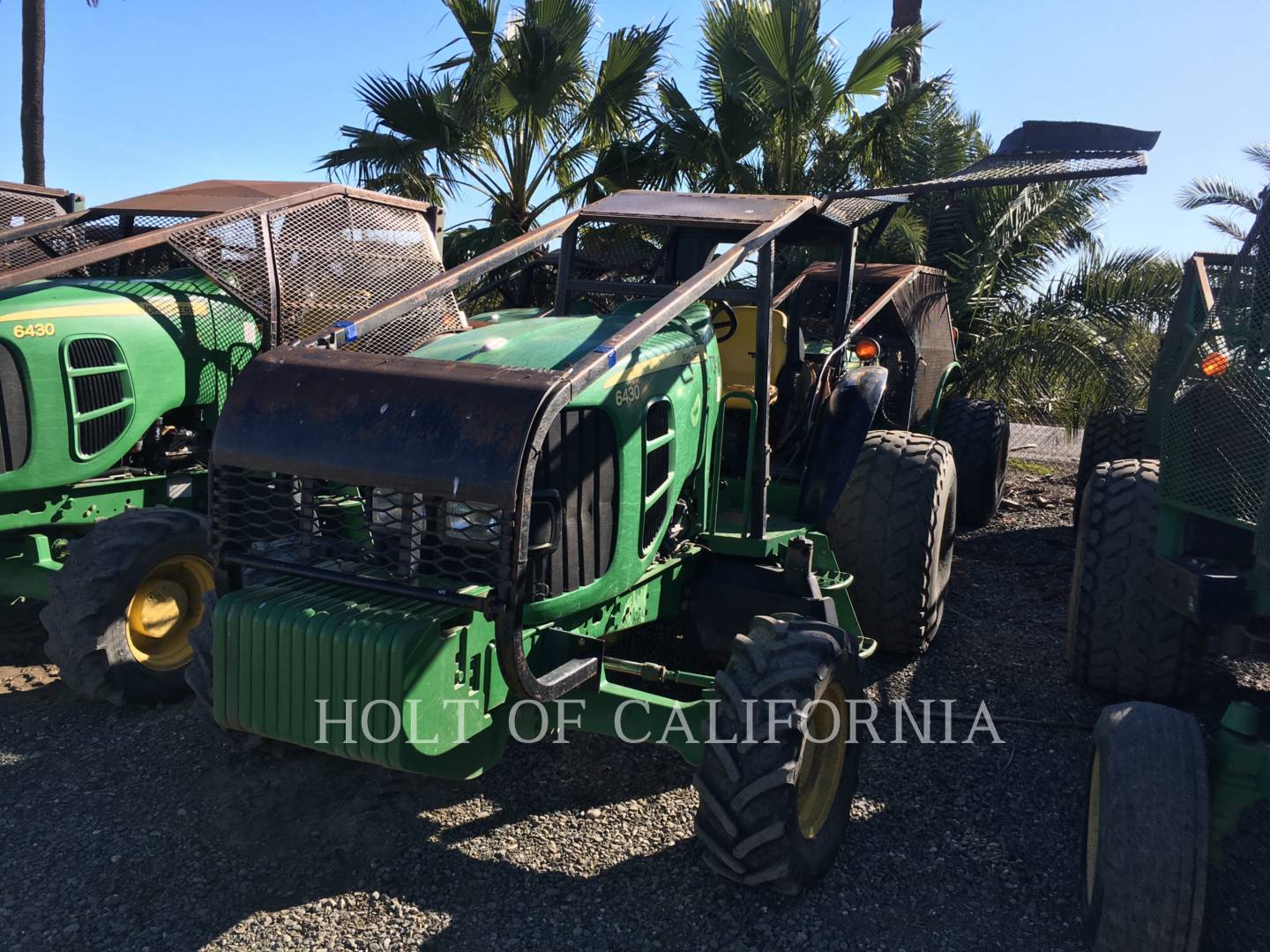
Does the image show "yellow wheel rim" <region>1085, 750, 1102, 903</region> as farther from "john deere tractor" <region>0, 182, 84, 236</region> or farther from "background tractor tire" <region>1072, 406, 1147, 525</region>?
"john deere tractor" <region>0, 182, 84, 236</region>

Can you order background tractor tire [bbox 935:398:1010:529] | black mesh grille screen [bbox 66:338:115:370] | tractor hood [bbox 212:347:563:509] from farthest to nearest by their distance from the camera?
background tractor tire [bbox 935:398:1010:529] < black mesh grille screen [bbox 66:338:115:370] < tractor hood [bbox 212:347:563:509]

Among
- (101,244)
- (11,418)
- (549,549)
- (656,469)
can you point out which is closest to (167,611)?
(11,418)

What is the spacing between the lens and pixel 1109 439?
8.29 metres

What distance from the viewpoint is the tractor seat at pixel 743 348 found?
16.6 feet

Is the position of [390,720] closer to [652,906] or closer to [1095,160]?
[652,906]

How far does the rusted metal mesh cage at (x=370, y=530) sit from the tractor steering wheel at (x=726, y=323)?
2088 mm

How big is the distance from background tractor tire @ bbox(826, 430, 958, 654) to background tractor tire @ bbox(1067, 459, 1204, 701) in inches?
27.2

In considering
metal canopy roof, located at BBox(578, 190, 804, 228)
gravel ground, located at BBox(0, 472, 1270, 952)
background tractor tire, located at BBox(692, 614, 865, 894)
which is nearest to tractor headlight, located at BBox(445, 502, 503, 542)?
background tractor tire, located at BBox(692, 614, 865, 894)

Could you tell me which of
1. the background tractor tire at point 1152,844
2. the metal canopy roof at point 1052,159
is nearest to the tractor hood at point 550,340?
the metal canopy roof at point 1052,159

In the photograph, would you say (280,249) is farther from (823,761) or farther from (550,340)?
(823,761)

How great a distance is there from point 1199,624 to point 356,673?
2.87 m

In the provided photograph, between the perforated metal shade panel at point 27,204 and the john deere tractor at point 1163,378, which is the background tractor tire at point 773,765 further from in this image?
the perforated metal shade panel at point 27,204

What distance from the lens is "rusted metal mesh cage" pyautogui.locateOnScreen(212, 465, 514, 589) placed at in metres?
3.07

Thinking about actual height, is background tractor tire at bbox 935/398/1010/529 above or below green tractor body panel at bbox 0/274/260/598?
below
